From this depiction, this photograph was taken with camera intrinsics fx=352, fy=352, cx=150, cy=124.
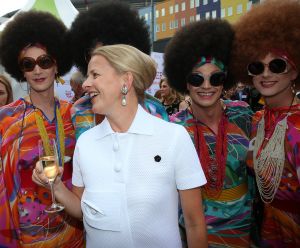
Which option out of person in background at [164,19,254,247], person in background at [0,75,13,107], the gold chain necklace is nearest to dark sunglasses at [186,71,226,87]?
person in background at [164,19,254,247]

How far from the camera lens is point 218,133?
9.78ft

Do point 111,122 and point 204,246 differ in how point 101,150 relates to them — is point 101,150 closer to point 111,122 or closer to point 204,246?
point 111,122

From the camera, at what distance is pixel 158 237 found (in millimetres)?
1918

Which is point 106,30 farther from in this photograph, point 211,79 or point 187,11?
point 187,11

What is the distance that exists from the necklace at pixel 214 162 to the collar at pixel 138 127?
991 mm

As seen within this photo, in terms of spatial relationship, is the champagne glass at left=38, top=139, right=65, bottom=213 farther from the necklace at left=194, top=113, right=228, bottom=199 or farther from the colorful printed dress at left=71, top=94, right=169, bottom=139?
the necklace at left=194, top=113, right=228, bottom=199

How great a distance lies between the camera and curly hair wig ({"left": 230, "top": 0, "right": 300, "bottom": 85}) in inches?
112

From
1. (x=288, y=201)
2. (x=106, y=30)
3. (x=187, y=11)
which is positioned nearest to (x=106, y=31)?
(x=106, y=30)

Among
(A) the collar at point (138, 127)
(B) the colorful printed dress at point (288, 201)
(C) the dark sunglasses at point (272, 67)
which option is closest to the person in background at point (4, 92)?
(A) the collar at point (138, 127)

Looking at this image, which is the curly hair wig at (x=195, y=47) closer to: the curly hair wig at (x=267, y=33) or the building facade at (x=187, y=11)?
the curly hair wig at (x=267, y=33)

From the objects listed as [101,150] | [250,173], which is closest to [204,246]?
[101,150]

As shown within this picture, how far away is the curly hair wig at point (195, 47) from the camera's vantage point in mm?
3256

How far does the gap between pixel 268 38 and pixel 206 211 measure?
151 centimetres

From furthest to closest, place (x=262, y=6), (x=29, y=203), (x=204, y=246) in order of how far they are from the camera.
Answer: (x=262, y=6) → (x=29, y=203) → (x=204, y=246)
